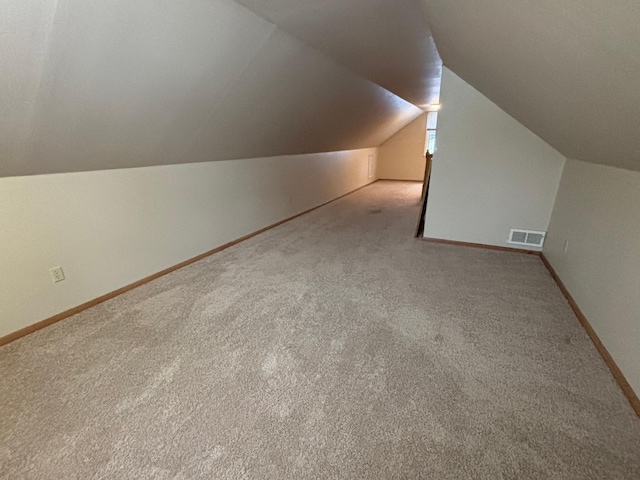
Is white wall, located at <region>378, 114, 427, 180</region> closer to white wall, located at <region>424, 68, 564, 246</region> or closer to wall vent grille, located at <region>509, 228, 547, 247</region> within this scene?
white wall, located at <region>424, 68, 564, 246</region>

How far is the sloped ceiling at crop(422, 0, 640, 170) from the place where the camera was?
32.1 inches

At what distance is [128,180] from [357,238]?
7.69ft

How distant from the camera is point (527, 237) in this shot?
312 cm

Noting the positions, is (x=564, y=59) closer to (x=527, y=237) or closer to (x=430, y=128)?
(x=527, y=237)

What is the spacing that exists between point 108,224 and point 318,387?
1.89m

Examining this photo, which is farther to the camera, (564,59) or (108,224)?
(108,224)

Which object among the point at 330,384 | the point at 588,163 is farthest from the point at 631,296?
the point at 330,384

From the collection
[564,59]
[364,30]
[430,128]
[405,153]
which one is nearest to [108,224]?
[364,30]

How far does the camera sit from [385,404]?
1369mm

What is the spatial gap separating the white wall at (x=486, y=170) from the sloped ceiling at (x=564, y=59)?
28.8 inches

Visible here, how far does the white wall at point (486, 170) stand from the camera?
2.91 m

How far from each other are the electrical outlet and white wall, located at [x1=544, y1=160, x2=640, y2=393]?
3185 mm

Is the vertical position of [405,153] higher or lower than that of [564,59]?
lower

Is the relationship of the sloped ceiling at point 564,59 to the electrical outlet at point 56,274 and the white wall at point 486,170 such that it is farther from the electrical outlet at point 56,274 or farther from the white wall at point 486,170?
the electrical outlet at point 56,274
